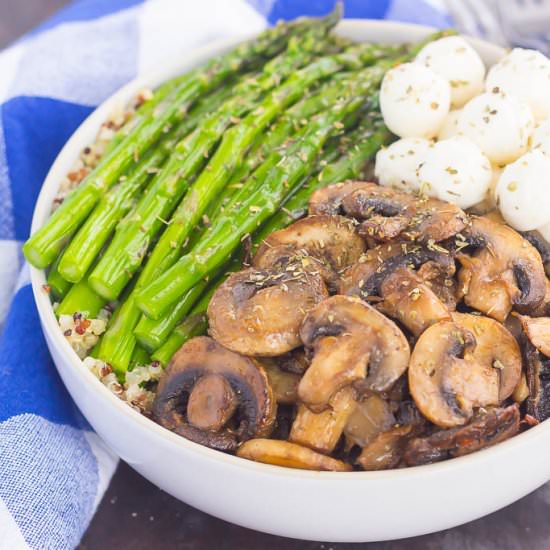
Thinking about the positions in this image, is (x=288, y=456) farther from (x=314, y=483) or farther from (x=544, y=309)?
(x=544, y=309)

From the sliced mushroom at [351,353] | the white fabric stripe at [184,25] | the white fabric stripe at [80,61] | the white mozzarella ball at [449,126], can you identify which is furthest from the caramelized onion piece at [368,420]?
the white fabric stripe at [184,25]

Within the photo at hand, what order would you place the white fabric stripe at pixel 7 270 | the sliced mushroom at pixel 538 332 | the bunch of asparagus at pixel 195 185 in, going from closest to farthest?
the sliced mushroom at pixel 538 332, the bunch of asparagus at pixel 195 185, the white fabric stripe at pixel 7 270

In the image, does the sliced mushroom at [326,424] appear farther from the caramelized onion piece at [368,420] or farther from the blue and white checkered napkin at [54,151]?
the blue and white checkered napkin at [54,151]

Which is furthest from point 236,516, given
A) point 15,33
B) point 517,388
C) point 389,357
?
point 15,33

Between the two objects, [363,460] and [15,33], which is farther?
[15,33]

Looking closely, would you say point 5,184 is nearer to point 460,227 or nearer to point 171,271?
point 171,271

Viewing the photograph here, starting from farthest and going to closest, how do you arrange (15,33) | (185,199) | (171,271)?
(15,33) < (185,199) < (171,271)

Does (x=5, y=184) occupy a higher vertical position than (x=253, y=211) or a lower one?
lower

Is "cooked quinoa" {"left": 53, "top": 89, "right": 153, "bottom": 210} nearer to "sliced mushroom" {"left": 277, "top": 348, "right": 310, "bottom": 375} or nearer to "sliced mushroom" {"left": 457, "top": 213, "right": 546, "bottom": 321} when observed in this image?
"sliced mushroom" {"left": 277, "top": 348, "right": 310, "bottom": 375}
